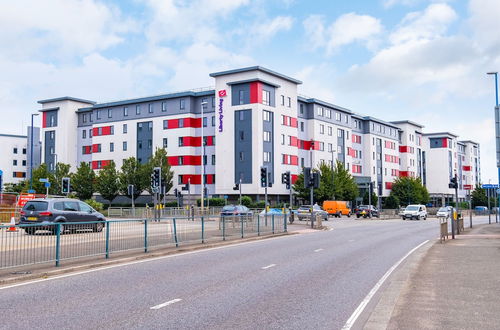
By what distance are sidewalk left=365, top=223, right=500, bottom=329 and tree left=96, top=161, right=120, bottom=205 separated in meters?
60.4

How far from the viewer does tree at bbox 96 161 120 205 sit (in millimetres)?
70875

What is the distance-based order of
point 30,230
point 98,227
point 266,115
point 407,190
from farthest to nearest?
point 407,190 < point 266,115 < point 98,227 < point 30,230

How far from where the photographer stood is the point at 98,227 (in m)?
14.2

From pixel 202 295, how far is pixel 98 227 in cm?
593

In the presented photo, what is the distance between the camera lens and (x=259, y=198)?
66.7 m

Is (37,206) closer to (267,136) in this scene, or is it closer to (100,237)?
(100,237)

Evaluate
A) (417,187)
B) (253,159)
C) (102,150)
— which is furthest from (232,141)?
(417,187)

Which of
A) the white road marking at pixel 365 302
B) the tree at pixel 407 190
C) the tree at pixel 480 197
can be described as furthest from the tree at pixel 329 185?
the tree at pixel 480 197

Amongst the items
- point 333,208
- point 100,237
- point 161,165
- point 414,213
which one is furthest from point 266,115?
point 100,237

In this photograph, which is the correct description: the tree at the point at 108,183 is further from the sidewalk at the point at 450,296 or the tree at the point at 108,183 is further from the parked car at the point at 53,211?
the sidewalk at the point at 450,296

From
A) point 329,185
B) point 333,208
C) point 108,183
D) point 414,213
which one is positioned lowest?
point 414,213

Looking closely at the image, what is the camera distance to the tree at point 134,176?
6950 cm

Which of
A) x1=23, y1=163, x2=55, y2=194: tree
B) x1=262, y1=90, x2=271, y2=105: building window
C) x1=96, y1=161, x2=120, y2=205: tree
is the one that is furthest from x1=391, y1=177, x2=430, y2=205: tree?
x1=23, y1=163, x2=55, y2=194: tree

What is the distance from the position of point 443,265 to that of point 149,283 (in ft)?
25.0
